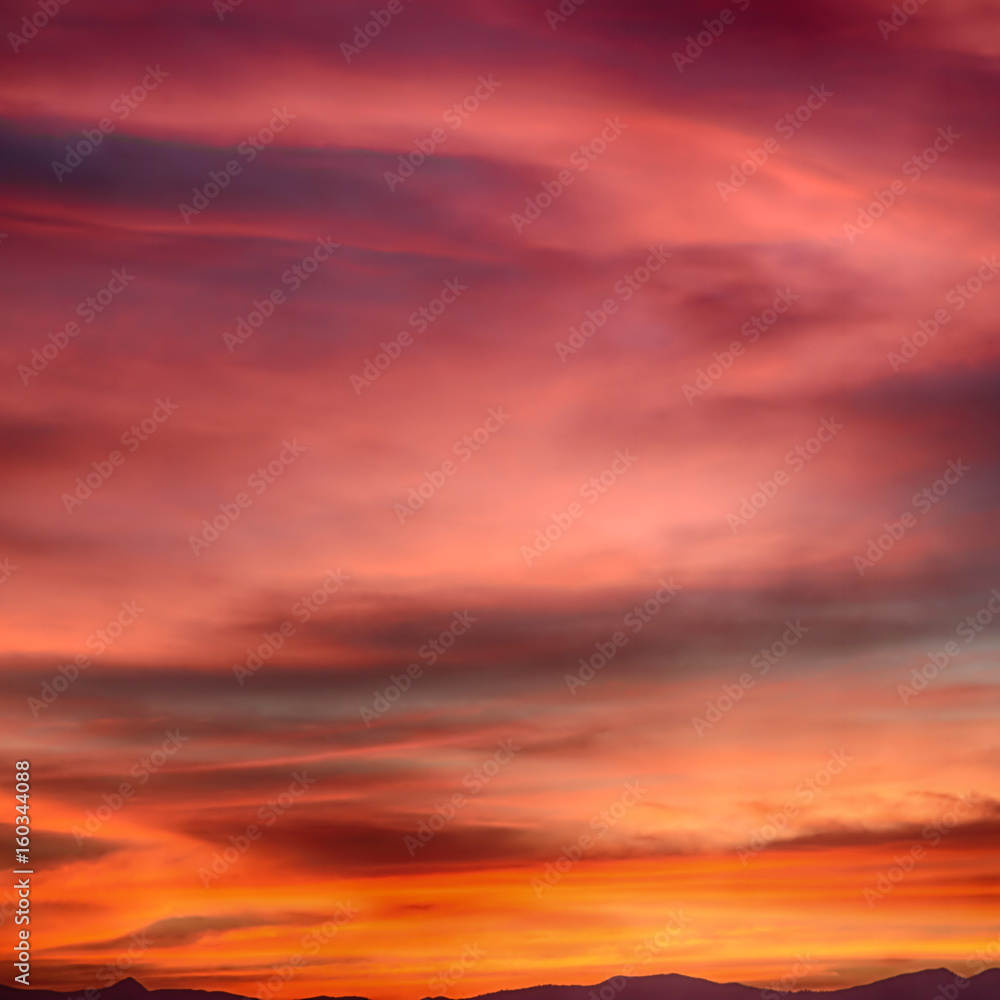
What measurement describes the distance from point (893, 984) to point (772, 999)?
370 cm

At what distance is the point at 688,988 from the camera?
31.6 metres

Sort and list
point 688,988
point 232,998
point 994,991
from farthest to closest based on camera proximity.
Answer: point 994,991
point 688,988
point 232,998

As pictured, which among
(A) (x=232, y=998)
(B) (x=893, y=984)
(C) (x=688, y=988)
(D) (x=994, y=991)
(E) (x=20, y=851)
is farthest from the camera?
(D) (x=994, y=991)

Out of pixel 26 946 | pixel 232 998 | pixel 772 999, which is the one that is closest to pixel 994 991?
pixel 772 999

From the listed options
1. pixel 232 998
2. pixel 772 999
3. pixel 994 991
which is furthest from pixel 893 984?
pixel 232 998

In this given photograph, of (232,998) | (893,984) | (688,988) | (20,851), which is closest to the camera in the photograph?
(20,851)

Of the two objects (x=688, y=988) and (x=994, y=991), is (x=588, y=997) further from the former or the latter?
(x=994, y=991)

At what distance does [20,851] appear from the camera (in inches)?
789

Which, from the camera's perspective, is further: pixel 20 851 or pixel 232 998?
pixel 232 998

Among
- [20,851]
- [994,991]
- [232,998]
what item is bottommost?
[994,991]

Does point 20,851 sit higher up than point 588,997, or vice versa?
point 20,851

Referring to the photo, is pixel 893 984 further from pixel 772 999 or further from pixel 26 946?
pixel 26 946

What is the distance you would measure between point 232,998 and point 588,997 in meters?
8.36

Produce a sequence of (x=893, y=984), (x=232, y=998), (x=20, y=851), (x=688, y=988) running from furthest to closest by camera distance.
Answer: (x=688, y=988)
(x=893, y=984)
(x=232, y=998)
(x=20, y=851)
